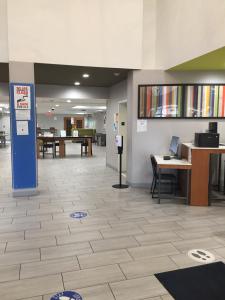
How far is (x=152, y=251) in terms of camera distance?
2930 millimetres

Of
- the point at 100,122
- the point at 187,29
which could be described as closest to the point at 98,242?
the point at 187,29

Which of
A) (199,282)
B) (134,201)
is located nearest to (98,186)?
(134,201)

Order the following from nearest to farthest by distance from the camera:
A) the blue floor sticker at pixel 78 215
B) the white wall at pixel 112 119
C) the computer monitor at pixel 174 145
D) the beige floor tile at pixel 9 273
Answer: the beige floor tile at pixel 9 273, the blue floor sticker at pixel 78 215, the computer monitor at pixel 174 145, the white wall at pixel 112 119

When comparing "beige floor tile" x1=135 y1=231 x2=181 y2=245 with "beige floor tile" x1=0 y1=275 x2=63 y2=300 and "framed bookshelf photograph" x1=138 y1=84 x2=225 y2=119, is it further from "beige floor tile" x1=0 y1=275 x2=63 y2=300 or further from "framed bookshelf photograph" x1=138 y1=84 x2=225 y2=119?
"framed bookshelf photograph" x1=138 y1=84 x2=225 y2=119

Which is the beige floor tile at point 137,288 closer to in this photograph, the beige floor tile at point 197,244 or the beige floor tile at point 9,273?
the beige floor tile at point 197,244

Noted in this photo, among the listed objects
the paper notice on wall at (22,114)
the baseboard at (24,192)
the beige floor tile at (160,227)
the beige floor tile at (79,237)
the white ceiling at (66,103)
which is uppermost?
the white ceiling at (66,103)

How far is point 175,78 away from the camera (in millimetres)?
5410

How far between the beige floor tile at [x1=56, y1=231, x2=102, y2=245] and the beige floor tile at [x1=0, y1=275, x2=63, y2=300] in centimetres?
73

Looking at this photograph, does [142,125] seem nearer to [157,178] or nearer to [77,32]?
[157,178]

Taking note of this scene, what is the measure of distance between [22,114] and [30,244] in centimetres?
255

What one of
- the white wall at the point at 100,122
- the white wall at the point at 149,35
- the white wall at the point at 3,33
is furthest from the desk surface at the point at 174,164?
the white wall at the point at 100,122

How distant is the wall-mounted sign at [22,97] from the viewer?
185 inches

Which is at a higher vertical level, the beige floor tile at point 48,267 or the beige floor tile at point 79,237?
the beige floor tile at point 79,237

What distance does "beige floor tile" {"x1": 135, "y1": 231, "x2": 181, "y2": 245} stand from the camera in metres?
3.17
